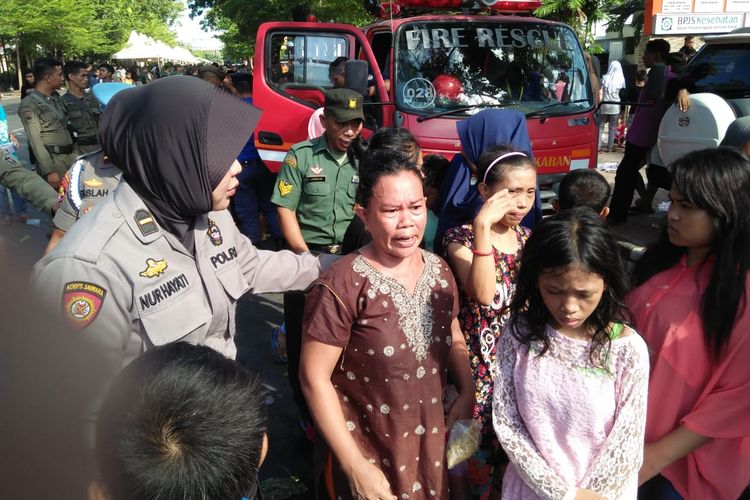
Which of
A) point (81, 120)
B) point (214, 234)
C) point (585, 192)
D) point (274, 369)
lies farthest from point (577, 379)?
point (81, 120)

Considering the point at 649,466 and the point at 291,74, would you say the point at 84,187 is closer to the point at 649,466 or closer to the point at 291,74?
the point at 649,466

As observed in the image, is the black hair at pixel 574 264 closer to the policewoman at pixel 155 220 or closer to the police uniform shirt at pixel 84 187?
the policewoman at pixel 155 220

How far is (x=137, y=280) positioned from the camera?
146cm

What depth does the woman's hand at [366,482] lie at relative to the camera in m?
1.54

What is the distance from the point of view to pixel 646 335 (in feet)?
5.68

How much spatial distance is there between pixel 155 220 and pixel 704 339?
5.19 feet

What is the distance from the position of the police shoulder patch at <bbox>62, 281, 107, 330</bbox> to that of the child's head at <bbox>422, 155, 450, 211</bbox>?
185cm

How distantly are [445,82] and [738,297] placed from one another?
3525 millimetres

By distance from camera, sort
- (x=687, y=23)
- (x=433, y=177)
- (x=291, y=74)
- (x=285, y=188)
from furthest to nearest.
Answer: (x=687, y=23)
(x=291, y=74)
(x=433, y=177)
(x=285, y=188)

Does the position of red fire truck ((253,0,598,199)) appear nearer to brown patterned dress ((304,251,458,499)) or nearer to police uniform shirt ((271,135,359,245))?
police uniform shirt ((271,135,359,245))

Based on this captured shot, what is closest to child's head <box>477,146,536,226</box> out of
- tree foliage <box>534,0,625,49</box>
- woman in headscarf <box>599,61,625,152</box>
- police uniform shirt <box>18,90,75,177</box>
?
tree foliage <box>534,0,625,49</box>

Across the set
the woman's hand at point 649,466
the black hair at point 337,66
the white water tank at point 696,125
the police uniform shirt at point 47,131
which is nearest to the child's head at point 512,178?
the woman's hand at point 649,466

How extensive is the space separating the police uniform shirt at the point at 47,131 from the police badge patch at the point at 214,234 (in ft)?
16.8

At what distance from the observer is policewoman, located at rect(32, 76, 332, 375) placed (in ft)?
4.59
